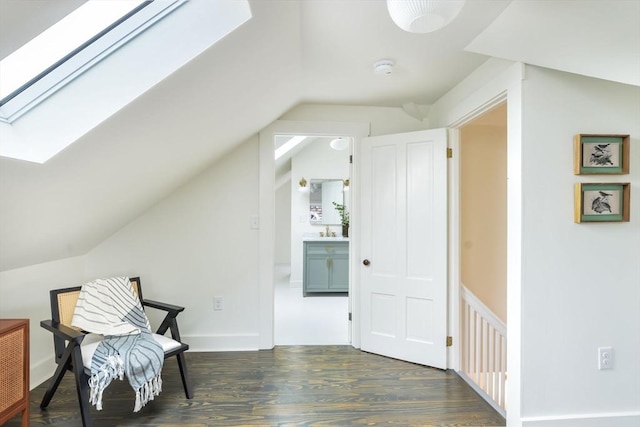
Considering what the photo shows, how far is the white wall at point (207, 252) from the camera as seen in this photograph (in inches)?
116

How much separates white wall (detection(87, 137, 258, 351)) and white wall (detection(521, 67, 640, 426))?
7.00ft

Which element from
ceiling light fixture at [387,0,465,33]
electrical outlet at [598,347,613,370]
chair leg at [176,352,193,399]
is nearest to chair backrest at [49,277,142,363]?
chair leg at [176,352,193,399]

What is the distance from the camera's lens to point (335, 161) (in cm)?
586

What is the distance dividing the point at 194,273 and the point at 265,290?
66 centimetres

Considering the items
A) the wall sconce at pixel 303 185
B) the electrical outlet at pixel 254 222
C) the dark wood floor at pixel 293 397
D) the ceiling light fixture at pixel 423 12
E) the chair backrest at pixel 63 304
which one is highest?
the ceiling light fixture at pixel 423 12

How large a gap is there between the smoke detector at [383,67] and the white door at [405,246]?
0.66 m

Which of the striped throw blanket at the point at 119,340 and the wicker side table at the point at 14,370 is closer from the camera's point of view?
the wicker side table at the point at 14,370

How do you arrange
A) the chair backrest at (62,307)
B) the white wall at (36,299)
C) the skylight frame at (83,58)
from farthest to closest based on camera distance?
the white wall at (36,299) < the chair backrest at (62,307) < the skylight frame at (83,58)

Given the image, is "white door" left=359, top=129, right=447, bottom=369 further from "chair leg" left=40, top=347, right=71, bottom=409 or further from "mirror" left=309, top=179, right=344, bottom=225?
"mirror" left=309, top=179, right=344, bottom=225

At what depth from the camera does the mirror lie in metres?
5.80

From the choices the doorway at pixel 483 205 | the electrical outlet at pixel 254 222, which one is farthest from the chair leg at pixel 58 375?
the doorway at pixel 483 205

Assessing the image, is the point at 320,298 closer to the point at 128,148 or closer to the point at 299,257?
the point at 299,257

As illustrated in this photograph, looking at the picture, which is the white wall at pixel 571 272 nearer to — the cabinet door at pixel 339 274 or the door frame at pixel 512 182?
the door frame at pixel 512 182

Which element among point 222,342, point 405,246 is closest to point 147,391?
point 222,342
